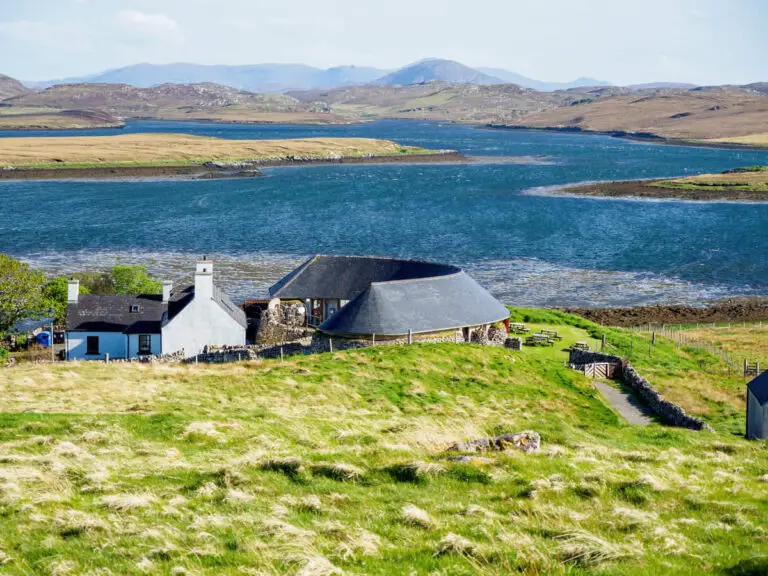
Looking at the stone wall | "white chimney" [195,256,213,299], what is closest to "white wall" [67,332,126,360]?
"white chimney" [195,256,213,299]

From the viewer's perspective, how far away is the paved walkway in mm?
33766

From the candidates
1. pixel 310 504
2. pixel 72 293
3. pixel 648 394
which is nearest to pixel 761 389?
pixel 648 394

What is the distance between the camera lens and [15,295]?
2007 inches

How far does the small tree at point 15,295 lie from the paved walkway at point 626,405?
1263 inches

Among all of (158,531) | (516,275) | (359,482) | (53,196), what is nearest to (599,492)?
(359,482)

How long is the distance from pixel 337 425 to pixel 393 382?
777 centimetres

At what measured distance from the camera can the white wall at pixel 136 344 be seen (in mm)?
A: 43938

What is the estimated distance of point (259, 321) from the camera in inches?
1831

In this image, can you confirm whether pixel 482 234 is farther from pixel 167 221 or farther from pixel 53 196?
pixel 53 196

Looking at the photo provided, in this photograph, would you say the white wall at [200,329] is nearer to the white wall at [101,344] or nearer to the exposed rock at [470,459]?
the white wall at [101,344]

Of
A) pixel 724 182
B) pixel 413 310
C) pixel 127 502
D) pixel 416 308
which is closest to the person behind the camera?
pixel 127 502

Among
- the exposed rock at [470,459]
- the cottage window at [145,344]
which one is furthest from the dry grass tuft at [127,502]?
the cottage window at [145,344]

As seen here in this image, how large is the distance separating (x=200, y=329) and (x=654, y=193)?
121 m

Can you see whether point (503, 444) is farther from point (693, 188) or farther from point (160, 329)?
point (693, 188)
